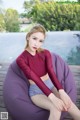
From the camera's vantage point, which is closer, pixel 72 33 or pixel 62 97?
pixel 62 97

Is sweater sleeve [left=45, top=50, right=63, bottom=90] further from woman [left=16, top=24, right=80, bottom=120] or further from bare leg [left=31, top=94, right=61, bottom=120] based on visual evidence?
bare leg [left=31, top=94, right=61, bottom=120]

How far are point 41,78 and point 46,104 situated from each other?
255mm

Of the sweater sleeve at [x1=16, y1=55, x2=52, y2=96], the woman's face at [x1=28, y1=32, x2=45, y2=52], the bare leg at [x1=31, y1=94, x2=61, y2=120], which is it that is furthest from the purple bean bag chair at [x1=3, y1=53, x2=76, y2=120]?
the woman's face at [x1=28, y1=32, x2=45, y2=52]

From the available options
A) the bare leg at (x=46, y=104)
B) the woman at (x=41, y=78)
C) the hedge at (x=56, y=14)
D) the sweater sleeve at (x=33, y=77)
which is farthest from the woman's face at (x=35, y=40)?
the hedge at (x=56, y=14)

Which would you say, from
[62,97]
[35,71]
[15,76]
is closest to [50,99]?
[62,97]

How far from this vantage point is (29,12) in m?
3.09

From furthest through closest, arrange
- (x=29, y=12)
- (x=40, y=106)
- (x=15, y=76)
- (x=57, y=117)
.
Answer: (x=29, y=12), (x=15, y=76), (x=40, y=106), (x=57, y=117)

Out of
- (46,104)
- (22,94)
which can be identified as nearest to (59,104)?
(46,104)

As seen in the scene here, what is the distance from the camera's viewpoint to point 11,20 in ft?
10.3

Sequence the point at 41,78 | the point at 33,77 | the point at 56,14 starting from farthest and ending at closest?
the point at 56,14, the point at 41,78, the point at 33,77

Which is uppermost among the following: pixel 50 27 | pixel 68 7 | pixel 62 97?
pixel 68 7

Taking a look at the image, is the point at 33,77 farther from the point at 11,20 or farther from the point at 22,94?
the point at 11,20

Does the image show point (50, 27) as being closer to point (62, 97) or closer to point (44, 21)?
point (44, 21)

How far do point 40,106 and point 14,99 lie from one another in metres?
0.22
